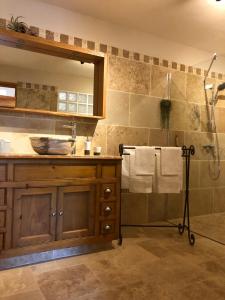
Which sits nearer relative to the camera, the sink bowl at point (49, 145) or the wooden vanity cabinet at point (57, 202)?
the wooden vanity cabinet at point (57, 202)

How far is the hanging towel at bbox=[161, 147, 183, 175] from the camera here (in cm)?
243

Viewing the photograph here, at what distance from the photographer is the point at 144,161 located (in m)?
2.38

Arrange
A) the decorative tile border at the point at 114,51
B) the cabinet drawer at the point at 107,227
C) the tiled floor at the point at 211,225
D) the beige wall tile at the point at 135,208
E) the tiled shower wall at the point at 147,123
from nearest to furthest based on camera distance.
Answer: the cabinet drawer at the point at 107,227 < the decorative tile border at the point at 114,51 < the tiled shower wall at the point at 147,123 < the tiled floor at the point at 211,225 < the beige wall tile at the point at 135,208

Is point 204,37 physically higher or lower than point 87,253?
higher

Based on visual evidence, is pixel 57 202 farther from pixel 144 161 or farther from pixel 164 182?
pixel 164 182

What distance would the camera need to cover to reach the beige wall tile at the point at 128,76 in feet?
8.63

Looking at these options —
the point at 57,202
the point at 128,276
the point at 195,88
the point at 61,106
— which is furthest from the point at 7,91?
the point at 195,88

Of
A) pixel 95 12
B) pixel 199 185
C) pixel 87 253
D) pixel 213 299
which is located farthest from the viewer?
pixel 199 185

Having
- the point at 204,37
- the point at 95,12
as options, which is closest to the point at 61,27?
the point at 95,12

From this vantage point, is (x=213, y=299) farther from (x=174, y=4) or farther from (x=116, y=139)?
(x=174, y=4)

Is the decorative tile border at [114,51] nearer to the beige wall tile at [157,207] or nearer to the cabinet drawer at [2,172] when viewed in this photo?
the cabinet drawer at [2,172]

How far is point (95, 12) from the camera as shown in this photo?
7.95ft

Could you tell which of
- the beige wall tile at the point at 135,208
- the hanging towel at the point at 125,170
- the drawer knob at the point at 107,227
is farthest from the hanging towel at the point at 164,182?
the drawer knob at the point at 107,227

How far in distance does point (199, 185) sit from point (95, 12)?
2270 mm
